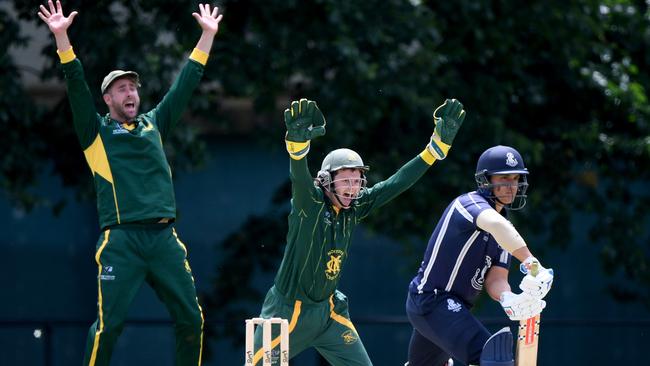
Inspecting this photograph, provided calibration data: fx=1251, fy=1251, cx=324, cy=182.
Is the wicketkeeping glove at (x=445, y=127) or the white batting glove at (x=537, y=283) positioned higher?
the wicketkeeping glove at (x=445, y=127)

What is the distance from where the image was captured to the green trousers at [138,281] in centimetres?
665

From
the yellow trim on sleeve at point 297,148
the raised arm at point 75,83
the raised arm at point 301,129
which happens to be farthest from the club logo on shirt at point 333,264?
the raised arm at point 75,83

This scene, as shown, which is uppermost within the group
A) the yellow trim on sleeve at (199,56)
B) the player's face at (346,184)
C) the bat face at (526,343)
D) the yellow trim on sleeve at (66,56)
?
the yellow trim on sleeve at (199,56)

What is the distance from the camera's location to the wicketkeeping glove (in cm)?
763

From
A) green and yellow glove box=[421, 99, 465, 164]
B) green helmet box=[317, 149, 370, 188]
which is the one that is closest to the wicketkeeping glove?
green and yellow glove box=[421, 99, 465, 164]

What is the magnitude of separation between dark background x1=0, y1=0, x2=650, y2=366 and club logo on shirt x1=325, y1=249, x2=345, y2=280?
3155mm

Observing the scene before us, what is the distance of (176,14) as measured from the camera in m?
10.8

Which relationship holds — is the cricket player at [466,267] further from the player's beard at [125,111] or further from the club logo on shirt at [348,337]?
the player's beard at [125,111]

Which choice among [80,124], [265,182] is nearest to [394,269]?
[265,182]

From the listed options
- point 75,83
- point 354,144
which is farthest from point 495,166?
point 354,144

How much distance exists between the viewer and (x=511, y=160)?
704cm

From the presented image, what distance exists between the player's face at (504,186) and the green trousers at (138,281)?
5.86ft

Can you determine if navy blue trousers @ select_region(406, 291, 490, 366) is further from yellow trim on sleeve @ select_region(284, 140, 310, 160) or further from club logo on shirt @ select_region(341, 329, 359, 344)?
yellow trim on sleeve @ select_region(284, 140, 310, 160)

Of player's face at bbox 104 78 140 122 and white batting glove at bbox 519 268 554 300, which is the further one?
player's face at bbox 104 78 140 122
